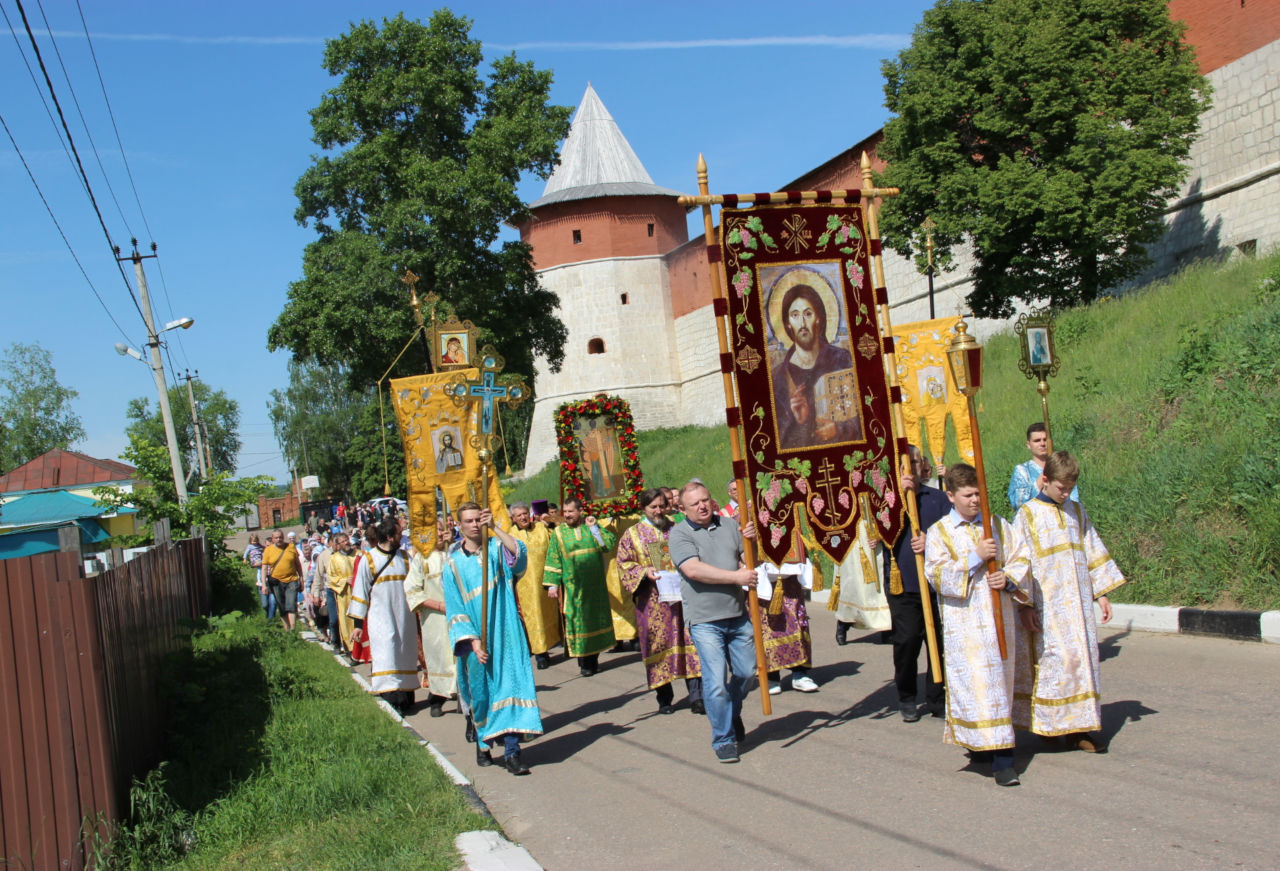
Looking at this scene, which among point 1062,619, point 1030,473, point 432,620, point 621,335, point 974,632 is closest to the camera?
point 974,632

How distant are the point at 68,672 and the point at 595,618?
6627 mm

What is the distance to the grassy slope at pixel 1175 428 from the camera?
10273mm

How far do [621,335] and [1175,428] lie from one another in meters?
37.9

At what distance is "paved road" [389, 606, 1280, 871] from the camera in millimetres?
4957

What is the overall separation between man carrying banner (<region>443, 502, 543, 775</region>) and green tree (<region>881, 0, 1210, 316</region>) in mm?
15161

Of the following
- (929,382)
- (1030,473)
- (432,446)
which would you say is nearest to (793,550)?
(1030,473)

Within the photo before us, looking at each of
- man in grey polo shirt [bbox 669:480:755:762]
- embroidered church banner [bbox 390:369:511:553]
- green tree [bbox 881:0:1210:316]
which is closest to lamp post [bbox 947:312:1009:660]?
man in grey polo shirt [bbox 669:480:755:762]

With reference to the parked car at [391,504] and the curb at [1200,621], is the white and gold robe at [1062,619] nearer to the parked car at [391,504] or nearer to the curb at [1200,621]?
the curb at [1200,621]

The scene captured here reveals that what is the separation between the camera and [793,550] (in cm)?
748

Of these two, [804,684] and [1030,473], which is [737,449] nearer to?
[804,684]

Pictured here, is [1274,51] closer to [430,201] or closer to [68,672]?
[430,201]

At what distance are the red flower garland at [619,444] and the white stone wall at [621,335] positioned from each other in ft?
126

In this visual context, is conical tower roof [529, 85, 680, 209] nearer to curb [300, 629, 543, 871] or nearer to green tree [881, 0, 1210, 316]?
green tree [881, 0, 1210, 316]

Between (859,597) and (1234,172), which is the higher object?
(1234,172)
